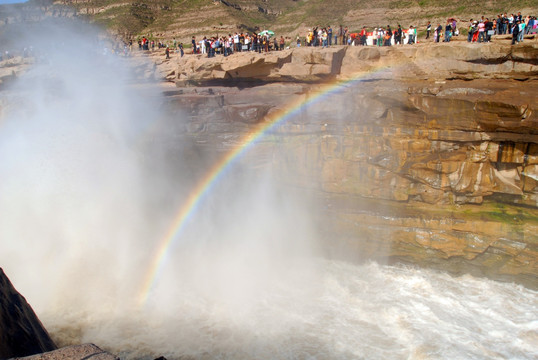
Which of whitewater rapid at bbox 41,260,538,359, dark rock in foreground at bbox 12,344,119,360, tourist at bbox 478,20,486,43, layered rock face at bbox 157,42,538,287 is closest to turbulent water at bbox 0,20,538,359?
whitewater rapid at bbox 41,260,538,359

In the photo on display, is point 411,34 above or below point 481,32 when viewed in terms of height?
above

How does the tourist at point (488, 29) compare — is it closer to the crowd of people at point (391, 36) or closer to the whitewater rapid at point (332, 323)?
the crowd of people at point (391, 36)

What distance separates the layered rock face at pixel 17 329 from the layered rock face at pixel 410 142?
6966 millimetres

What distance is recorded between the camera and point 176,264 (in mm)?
9641

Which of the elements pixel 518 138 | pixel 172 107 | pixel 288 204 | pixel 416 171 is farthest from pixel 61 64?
pixel 518 138

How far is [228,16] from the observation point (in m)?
28.1

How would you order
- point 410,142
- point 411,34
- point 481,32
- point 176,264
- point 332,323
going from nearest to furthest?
1. point 332,323
2. point 410,142
3. point 176,264
4. point 481,32
5. point 411,34

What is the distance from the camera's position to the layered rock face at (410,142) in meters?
8.75

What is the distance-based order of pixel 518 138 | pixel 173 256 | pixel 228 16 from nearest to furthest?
pixel 518 138 → pixel 173 256 → pixel 228 16

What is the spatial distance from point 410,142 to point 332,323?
178 inches

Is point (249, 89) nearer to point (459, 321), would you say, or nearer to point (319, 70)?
point (319, 70)

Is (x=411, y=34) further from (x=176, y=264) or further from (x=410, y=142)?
(x=176, y=264)

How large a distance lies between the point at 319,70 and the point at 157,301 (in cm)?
707

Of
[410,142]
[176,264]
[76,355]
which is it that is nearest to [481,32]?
[410,142]
